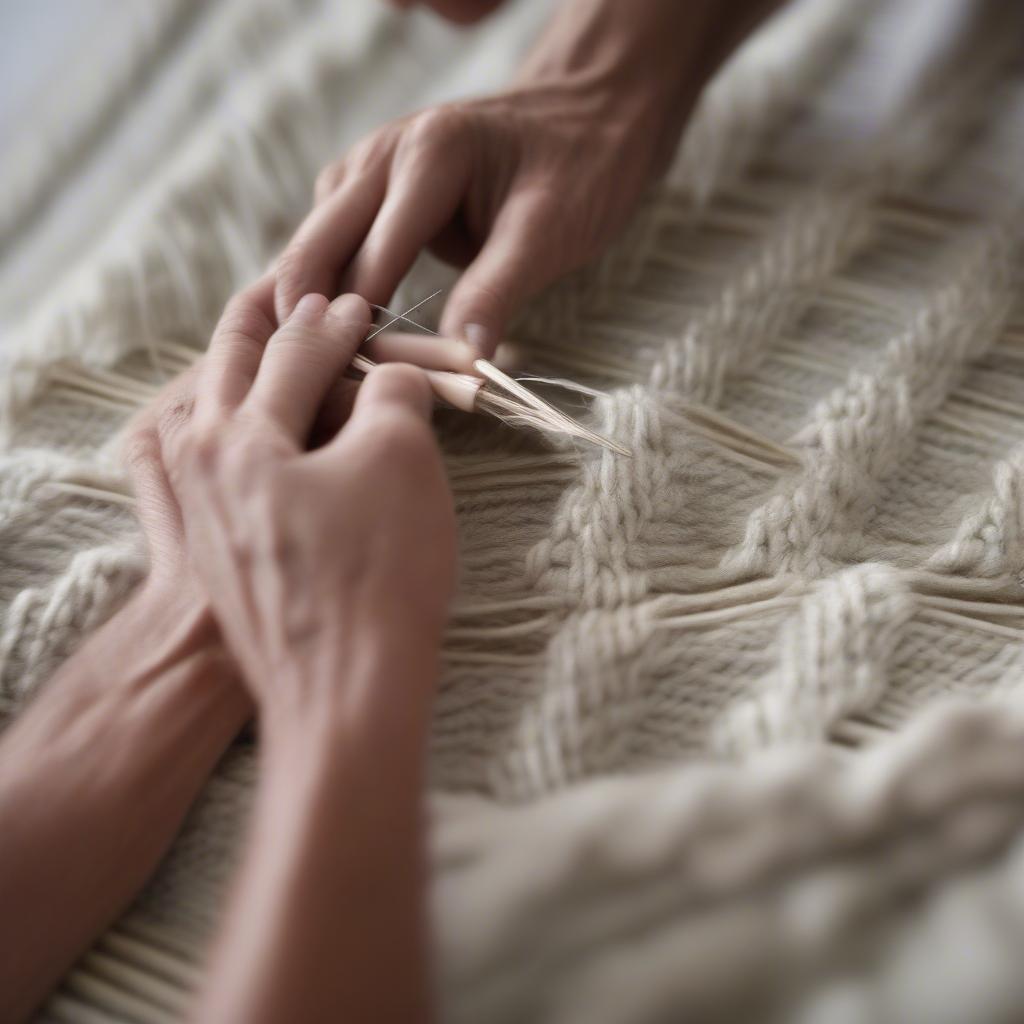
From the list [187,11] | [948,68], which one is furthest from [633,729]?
[187,11]

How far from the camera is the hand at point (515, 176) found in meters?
0.77

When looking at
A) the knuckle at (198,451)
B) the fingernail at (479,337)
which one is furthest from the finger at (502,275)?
the knuckle at (198,451)

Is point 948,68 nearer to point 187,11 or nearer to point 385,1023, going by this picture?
point 187,11

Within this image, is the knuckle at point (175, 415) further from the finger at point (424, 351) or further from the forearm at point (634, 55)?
the forearm at point (634, 55)

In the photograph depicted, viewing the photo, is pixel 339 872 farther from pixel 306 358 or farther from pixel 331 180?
pixel 331 180

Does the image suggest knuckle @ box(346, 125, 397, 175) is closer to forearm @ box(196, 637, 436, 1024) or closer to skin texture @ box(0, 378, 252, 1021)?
skin texture @ box(0, 378, 252, 1021)

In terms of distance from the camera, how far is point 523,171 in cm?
84

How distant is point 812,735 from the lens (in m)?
0.59

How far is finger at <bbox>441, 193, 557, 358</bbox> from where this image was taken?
2.43 feet

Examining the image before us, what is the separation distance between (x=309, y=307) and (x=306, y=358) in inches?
2.6

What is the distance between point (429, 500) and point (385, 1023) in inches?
10.4

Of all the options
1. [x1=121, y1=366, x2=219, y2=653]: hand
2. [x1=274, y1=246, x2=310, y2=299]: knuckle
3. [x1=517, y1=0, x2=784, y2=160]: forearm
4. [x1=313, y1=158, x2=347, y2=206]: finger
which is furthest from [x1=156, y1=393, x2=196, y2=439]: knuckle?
[x1=517, y1=0, x2=784, y2=160]: forearm

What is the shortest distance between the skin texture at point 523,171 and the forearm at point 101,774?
0.25 metres

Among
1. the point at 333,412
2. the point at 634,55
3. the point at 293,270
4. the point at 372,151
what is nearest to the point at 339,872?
the point at 333,412
